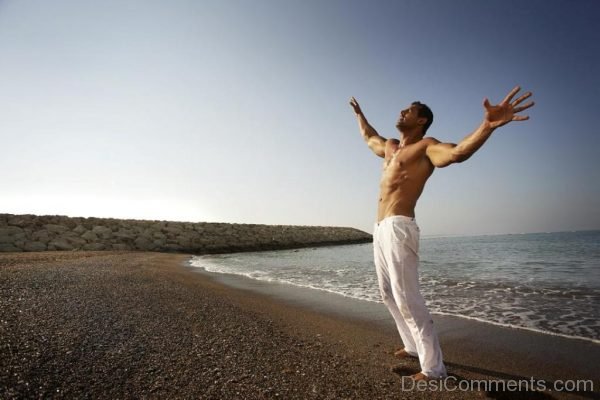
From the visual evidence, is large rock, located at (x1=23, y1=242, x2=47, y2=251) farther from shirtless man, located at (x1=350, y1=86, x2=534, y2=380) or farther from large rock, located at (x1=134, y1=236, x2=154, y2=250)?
shirtless man, located at (x1=350, y1=86, x2=534, y2=380)

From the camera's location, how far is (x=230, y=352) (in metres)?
2.86

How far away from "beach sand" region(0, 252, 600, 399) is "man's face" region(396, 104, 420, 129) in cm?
226

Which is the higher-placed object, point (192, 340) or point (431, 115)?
point (431, 115)

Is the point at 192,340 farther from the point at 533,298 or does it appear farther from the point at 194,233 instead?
the point at 194,233

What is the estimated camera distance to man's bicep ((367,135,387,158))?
3.60 metres

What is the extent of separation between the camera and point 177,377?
7.48 ft

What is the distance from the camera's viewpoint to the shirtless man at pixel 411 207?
7.65 ft

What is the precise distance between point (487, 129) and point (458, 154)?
250mm

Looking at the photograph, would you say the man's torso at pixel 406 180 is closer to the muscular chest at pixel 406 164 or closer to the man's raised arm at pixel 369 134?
the muscular chest at pixel 406 164

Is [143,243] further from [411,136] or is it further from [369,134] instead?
[411,136]

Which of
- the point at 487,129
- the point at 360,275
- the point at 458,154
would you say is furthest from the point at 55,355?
the point at 360,275

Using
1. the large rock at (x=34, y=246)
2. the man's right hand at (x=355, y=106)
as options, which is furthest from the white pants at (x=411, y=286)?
the large rock at (x=34, y=246)

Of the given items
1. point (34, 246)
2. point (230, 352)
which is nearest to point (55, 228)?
point (34, 246)

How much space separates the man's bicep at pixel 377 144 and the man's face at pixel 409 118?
45cm
